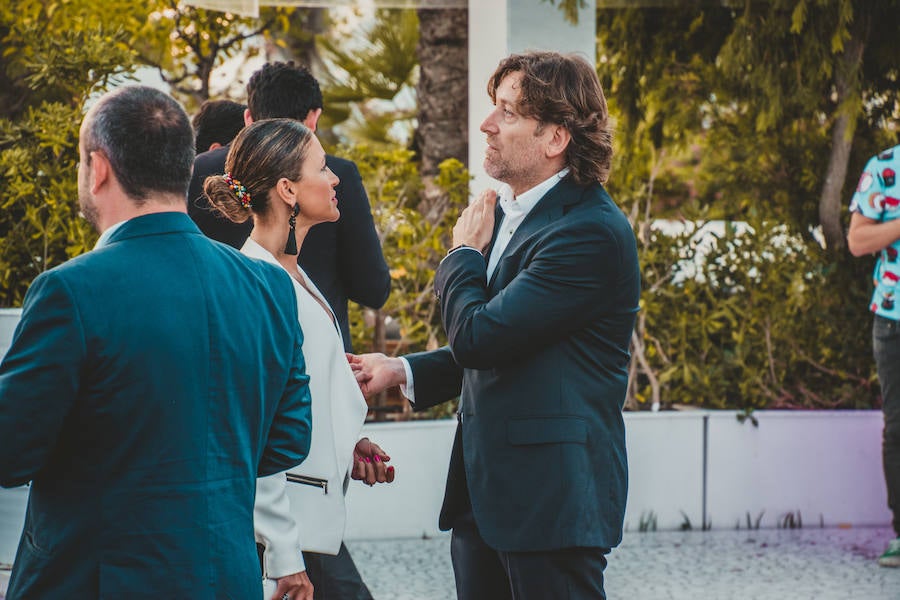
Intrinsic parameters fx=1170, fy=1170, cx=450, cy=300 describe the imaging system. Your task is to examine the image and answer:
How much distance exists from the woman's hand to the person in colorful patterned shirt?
3061mm

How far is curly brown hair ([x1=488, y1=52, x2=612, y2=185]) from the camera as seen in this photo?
9.41 feet

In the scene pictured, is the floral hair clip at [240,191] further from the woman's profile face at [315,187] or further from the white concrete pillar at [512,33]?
the white concrete pillar at [512,33]

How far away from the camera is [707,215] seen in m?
6.75

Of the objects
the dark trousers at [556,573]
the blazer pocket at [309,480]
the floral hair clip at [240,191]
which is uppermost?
the floral hair clip at [240,191]

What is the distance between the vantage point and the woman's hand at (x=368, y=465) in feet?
10.4

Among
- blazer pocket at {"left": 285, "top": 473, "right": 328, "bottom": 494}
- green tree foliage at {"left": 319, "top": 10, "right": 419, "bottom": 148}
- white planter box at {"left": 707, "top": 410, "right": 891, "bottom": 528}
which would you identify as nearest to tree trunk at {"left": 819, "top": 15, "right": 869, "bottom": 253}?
white planter box at {"left": 707, "top": 410, "right": 891, "bottom": 528}

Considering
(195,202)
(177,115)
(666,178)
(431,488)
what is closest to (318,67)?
(666,178)

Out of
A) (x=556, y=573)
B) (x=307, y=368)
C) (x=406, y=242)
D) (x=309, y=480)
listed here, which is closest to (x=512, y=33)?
(x=406, y=242)

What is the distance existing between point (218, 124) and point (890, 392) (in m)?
3.28

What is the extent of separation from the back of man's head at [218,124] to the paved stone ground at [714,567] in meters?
2.12

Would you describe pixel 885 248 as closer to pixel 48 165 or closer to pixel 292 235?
pixel 292 235

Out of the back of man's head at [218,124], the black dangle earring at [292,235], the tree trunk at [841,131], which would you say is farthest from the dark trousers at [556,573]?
the tree trunk at [841,131]

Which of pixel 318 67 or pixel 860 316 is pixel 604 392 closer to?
pixel 860 316

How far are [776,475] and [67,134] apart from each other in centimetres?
406
